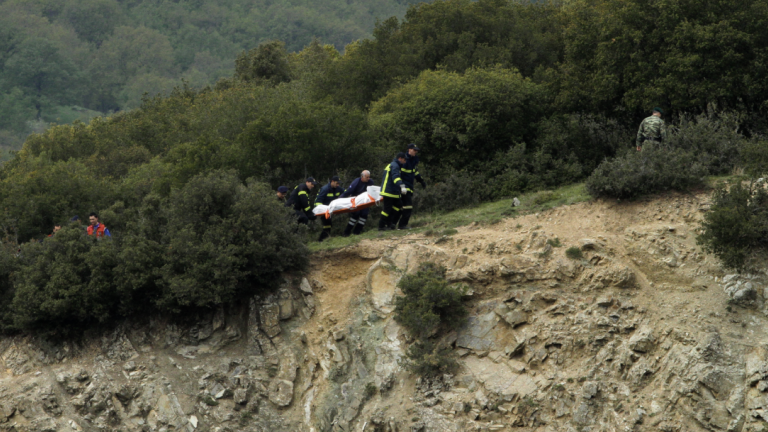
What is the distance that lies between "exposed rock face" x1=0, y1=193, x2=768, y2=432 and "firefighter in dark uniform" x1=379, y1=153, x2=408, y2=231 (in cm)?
85

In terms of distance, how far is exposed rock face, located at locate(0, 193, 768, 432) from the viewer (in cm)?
1166

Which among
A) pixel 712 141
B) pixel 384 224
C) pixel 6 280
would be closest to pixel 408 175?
pixel 384 224

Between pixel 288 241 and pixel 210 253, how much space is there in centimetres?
158

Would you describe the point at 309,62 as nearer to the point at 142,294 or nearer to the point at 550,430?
the point at 142,294

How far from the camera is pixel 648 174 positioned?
14.3 metres

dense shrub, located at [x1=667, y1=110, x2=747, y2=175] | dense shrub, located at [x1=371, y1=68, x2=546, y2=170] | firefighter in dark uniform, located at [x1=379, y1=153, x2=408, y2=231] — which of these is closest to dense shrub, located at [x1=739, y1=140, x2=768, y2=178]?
dense shrub, located at [x1=667, y1=110, x2=747, y2=175]

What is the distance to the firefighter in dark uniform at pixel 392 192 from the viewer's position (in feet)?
52.7

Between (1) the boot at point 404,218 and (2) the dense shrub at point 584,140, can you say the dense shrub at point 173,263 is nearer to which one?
(1) the boot at point 404,218

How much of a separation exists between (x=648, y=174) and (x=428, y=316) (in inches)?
192

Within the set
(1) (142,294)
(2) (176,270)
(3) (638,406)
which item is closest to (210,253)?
(2) (176,270)

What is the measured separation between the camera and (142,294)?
15820mm

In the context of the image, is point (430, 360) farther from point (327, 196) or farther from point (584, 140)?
point (584, 140)

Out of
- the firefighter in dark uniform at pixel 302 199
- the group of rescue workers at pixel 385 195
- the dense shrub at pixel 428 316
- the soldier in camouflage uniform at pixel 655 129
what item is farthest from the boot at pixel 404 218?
the soldier in camouflage uniform at pixel 655 129

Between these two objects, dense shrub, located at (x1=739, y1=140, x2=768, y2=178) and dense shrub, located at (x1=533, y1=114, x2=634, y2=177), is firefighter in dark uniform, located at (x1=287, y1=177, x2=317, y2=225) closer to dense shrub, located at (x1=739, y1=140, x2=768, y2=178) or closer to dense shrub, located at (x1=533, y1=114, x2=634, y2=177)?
dense shrub, located at (x1=533, y1=114, x2=634, y2=177)
